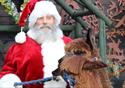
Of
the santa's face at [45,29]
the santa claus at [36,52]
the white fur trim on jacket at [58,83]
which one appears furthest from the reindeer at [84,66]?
the santa's face at [45,29]

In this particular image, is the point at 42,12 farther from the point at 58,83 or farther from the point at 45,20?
the point at 58,83

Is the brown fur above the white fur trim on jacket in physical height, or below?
above

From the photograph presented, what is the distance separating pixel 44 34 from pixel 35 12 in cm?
21

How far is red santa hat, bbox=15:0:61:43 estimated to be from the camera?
3568 millimetres

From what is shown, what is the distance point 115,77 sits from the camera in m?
4.88

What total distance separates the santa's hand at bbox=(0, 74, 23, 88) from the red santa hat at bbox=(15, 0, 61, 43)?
0.30 metres

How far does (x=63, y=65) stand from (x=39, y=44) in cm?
92

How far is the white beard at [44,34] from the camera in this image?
11.8ft

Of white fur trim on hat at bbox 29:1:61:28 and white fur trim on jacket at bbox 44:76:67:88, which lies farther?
white fur trim on hat at bbox 29:1:61:28

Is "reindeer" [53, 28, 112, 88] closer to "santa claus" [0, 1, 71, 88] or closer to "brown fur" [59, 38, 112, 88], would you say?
"brown fur" [59, 38, 112, 88]

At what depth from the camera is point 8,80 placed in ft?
11.1

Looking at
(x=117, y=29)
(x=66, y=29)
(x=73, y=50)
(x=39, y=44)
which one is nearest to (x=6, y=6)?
(x=66, y=29)

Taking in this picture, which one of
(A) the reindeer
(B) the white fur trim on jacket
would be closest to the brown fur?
(A) the reindeer

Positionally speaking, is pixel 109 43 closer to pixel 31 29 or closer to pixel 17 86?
pixel 31 29
